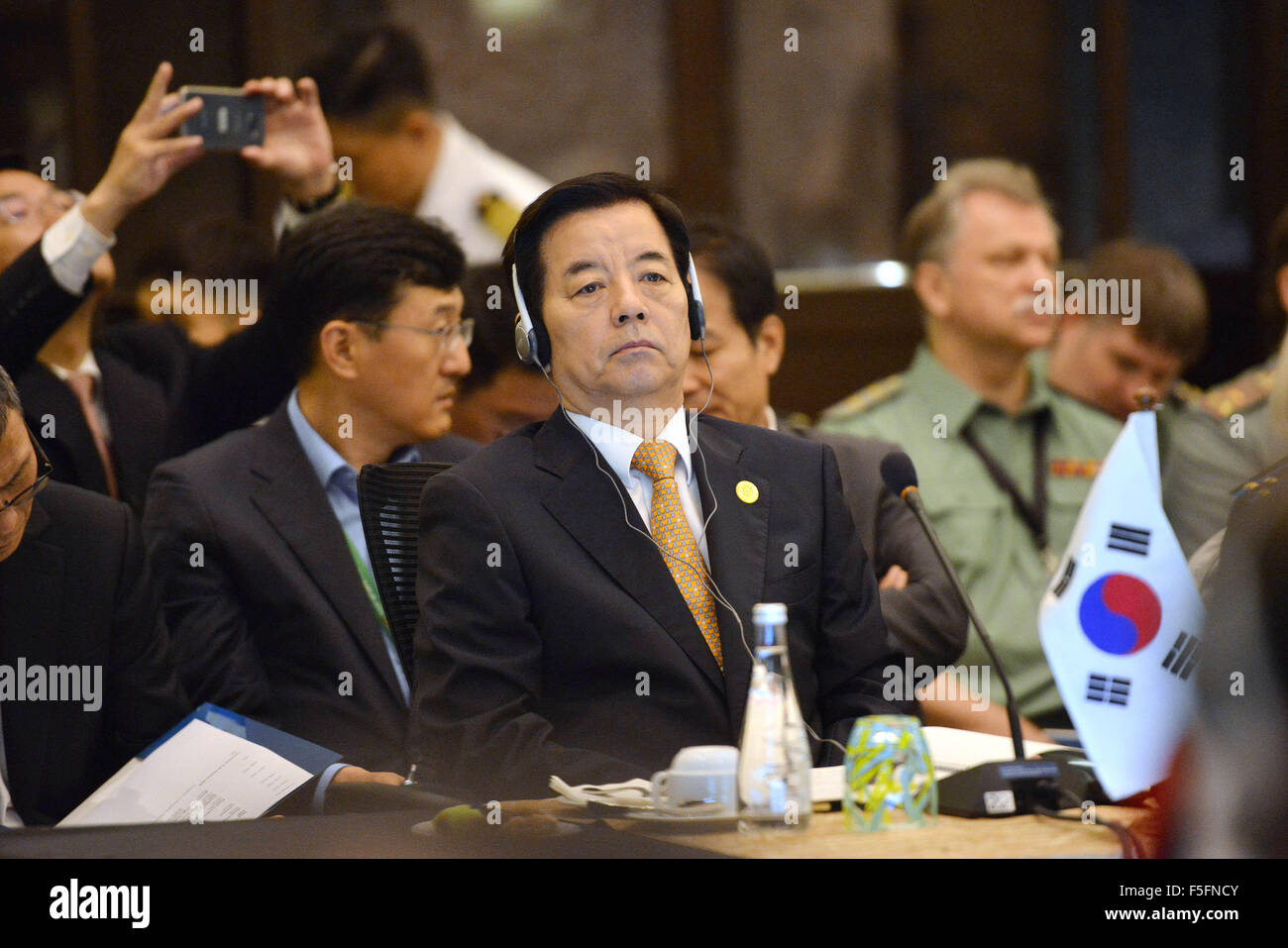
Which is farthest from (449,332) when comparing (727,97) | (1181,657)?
(727,97)

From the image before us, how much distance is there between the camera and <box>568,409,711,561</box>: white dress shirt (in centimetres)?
200

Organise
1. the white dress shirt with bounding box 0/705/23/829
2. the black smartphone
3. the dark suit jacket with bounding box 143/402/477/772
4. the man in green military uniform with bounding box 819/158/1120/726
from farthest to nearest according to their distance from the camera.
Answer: the man in green military uniform with bounding box 819/158/1120/726 → the black smartphone → the dark suit jacket with bounding box 143/402/477/772 → the white dress shirt with bounding box 0/705/23/829

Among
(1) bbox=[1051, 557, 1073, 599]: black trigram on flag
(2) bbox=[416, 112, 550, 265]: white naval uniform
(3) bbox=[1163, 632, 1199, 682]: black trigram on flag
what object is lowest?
(3) bbox=[1163, 632, 1199, 682]: black trigram on flag

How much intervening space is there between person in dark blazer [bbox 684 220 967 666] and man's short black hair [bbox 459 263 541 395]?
0.41 metres

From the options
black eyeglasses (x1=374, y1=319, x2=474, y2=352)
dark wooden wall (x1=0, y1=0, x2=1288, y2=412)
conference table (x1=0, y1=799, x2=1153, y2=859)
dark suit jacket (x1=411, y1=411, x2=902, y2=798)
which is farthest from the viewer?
dark wooden wall (x1=0, y1=0, x2=1288, y2=412)

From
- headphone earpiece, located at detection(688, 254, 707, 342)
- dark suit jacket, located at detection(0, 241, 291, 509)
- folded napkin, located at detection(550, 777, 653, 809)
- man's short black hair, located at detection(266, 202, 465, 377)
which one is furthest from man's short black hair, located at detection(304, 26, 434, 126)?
folded napkin, located at detection(550, 777, 653, 809)

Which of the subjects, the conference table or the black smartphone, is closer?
the conference table

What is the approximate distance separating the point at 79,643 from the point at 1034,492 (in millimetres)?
2079

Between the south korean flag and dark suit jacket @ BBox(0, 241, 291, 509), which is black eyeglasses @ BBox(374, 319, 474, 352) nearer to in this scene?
dark suit jacket @ BBox(0, 241, 291, 509)

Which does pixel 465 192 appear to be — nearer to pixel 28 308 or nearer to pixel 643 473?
pixel 28 308

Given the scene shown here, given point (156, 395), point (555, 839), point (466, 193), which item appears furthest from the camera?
point (466, 193)

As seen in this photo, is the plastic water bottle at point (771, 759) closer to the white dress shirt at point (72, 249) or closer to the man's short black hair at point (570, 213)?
the man's short black hair at point (570, 213)

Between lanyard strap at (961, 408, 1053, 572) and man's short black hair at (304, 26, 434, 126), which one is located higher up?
man's short black hair at (304, 26, 434, 126)

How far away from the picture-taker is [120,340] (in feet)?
10.4
